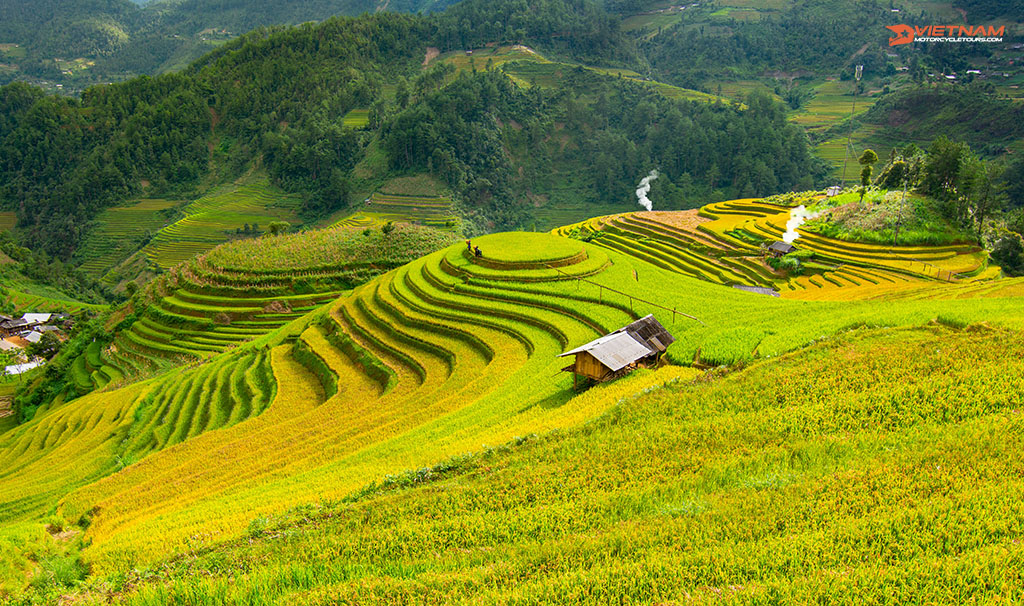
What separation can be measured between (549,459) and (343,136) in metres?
71.1

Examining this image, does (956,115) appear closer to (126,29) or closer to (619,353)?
(619,353)

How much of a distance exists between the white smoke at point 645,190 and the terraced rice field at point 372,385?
41.2 metres

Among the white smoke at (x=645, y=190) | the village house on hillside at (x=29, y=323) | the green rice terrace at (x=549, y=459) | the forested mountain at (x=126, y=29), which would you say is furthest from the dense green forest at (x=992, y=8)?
the village house on hillside at (x=29, y=323)

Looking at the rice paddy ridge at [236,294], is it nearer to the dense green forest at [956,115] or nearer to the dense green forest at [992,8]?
the dense green forest at [956,115]

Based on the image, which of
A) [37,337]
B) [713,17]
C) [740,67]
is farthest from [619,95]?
[37,337]

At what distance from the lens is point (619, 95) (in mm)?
85312

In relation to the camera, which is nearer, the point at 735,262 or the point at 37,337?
the point at 735,262

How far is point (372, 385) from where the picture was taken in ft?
63.7

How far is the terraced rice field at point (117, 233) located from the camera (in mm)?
60219

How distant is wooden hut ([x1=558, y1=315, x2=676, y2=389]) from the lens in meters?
13.4

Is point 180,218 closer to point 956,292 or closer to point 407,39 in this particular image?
point 407,39

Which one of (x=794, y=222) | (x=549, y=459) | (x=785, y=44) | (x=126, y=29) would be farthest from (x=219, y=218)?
(x=126, y=29)

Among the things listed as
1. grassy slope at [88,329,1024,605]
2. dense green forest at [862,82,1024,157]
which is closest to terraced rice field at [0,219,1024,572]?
grassy slope at [88,329,1024,605]

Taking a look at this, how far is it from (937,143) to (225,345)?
149ft
